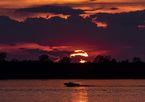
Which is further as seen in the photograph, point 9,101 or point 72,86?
point 72,86

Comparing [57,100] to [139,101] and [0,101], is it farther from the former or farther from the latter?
[139,101]

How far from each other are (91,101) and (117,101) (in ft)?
20.3

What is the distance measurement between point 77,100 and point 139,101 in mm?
14639

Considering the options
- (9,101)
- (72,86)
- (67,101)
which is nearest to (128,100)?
(67,101)

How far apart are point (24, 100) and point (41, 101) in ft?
16.5

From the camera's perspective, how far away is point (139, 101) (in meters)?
86.8

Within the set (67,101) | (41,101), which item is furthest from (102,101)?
(41,101)

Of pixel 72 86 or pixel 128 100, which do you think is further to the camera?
pixel 72 86

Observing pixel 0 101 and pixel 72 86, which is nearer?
pixel 0 101

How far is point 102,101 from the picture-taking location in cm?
8706

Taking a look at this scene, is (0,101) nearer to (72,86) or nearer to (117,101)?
(117,101)

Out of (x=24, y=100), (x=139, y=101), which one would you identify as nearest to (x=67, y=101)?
(x=24, y=100)

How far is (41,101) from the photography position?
284 feet

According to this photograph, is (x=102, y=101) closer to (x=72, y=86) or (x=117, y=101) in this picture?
(x=117, y=101)
